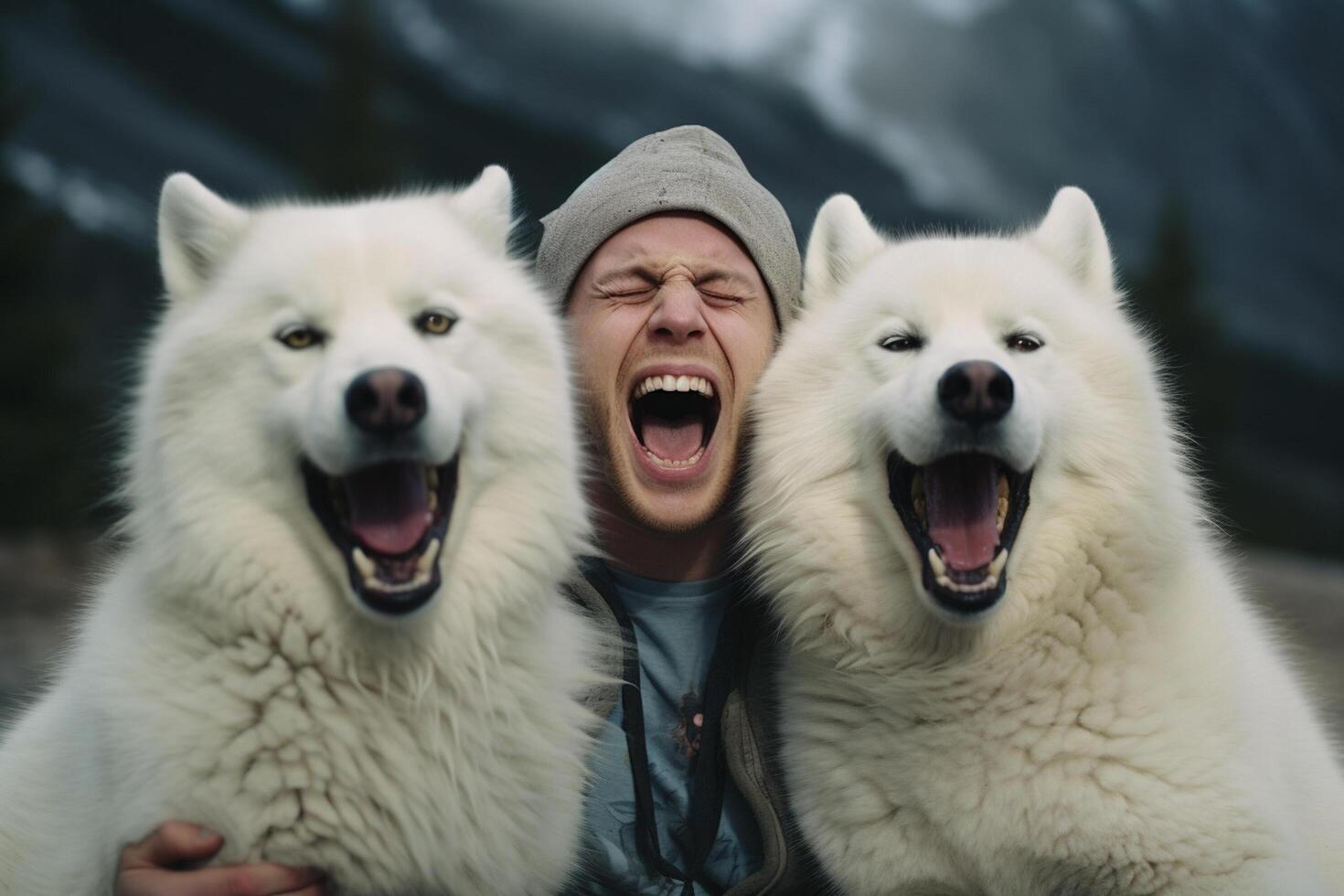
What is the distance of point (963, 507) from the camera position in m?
3.50

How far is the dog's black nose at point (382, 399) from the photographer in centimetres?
266

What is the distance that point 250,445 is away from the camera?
2891mm

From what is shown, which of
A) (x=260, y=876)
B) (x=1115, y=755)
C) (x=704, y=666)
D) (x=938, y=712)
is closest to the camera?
(x=260, y=876)

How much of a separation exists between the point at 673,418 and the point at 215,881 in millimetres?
2347

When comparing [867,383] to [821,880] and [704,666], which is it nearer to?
[704,666]

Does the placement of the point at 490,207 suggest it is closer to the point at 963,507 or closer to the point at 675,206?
the point at 675,206

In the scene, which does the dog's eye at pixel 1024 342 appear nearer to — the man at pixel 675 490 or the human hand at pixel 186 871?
the man at pixel 675 490

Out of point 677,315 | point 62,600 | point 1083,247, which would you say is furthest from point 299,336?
point 62,600

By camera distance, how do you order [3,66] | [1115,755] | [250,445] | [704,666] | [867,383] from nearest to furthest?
1. [250,445]
2. [1115,755]
3. [867,383]
4. [704,666]
5. [3,66]

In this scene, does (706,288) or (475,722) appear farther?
(706,288)

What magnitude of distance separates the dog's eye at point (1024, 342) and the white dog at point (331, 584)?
136cm

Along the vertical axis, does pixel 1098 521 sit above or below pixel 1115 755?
above

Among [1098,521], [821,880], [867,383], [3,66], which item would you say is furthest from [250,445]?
[3,66]

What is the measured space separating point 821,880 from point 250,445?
2082mm
